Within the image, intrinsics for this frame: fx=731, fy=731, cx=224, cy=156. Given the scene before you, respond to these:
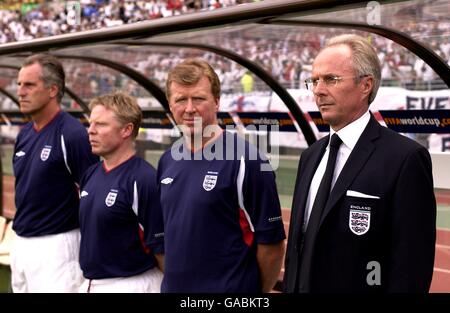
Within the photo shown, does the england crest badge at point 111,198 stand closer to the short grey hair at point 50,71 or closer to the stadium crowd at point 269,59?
the short grey hair at point 50,71

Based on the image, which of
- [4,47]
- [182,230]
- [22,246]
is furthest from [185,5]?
[182,230]

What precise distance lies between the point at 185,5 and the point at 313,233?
567 inches

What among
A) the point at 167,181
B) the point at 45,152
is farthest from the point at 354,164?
the point at 45,152

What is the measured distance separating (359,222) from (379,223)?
0.06m

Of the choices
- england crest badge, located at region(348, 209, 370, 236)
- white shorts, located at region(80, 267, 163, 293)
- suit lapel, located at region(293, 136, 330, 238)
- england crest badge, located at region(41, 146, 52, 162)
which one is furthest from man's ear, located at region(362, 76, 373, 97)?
england crest badge, located at region(41, 146, 52, 162)

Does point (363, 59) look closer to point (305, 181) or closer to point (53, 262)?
point (305, 181)

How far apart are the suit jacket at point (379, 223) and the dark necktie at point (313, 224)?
0.02 metres

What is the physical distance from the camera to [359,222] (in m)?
2.29

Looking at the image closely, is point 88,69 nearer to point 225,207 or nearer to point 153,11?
point 225,207

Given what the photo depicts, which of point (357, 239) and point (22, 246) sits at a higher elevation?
point (357, 239)

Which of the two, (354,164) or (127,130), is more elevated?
(354,164)

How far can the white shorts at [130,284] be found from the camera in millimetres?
3672

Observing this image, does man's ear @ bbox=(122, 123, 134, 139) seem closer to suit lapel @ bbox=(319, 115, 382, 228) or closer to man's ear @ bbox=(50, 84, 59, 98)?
man's ear @ bbox=(50, 84, 59, 98)

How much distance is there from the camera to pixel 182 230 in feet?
9.87
